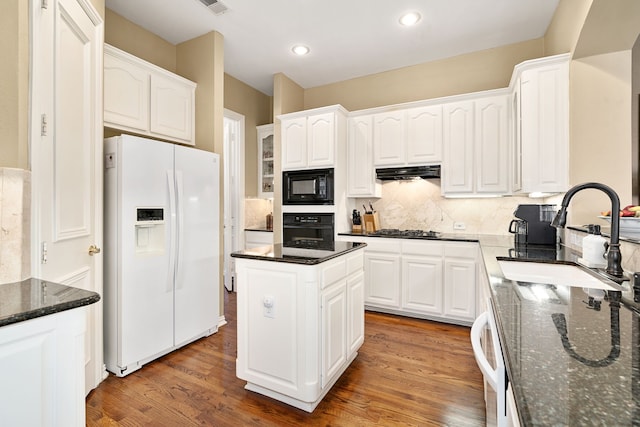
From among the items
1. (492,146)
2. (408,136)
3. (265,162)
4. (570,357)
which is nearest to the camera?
(570,357)

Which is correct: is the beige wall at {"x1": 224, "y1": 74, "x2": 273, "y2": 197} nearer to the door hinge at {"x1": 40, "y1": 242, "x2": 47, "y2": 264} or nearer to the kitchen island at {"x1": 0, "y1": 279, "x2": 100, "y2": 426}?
the door hinge at {"x1": 40, "y1": 242, "x2": 47, "y2": 264}

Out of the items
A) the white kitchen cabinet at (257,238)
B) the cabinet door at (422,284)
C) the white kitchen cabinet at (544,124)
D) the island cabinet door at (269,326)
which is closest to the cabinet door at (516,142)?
the white kitchen cabinet at (544,124)

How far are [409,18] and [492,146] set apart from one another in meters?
1.52

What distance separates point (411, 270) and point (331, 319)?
1641 millimetres

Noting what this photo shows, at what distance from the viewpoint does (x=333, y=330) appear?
1972 mm

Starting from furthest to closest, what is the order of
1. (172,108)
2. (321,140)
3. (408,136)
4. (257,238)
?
1. (257,238)
2. (321,140)
3. (408,136)
4. (172,108)

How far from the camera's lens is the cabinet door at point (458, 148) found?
3.29 meters

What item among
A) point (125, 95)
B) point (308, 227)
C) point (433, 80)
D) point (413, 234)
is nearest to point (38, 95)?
point (125, 95)

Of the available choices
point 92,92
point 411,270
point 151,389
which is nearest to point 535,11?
point 411,270

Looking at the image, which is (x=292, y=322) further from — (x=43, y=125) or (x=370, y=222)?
(x=370, y=222)

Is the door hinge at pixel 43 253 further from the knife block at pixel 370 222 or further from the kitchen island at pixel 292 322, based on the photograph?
the knife block at pixel 370 222

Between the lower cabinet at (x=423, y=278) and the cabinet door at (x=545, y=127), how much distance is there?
0.87 meters

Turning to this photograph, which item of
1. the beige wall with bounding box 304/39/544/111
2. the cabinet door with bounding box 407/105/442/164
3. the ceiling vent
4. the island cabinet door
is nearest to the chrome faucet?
the island cabinet door

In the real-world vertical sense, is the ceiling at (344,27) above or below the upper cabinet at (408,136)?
above
